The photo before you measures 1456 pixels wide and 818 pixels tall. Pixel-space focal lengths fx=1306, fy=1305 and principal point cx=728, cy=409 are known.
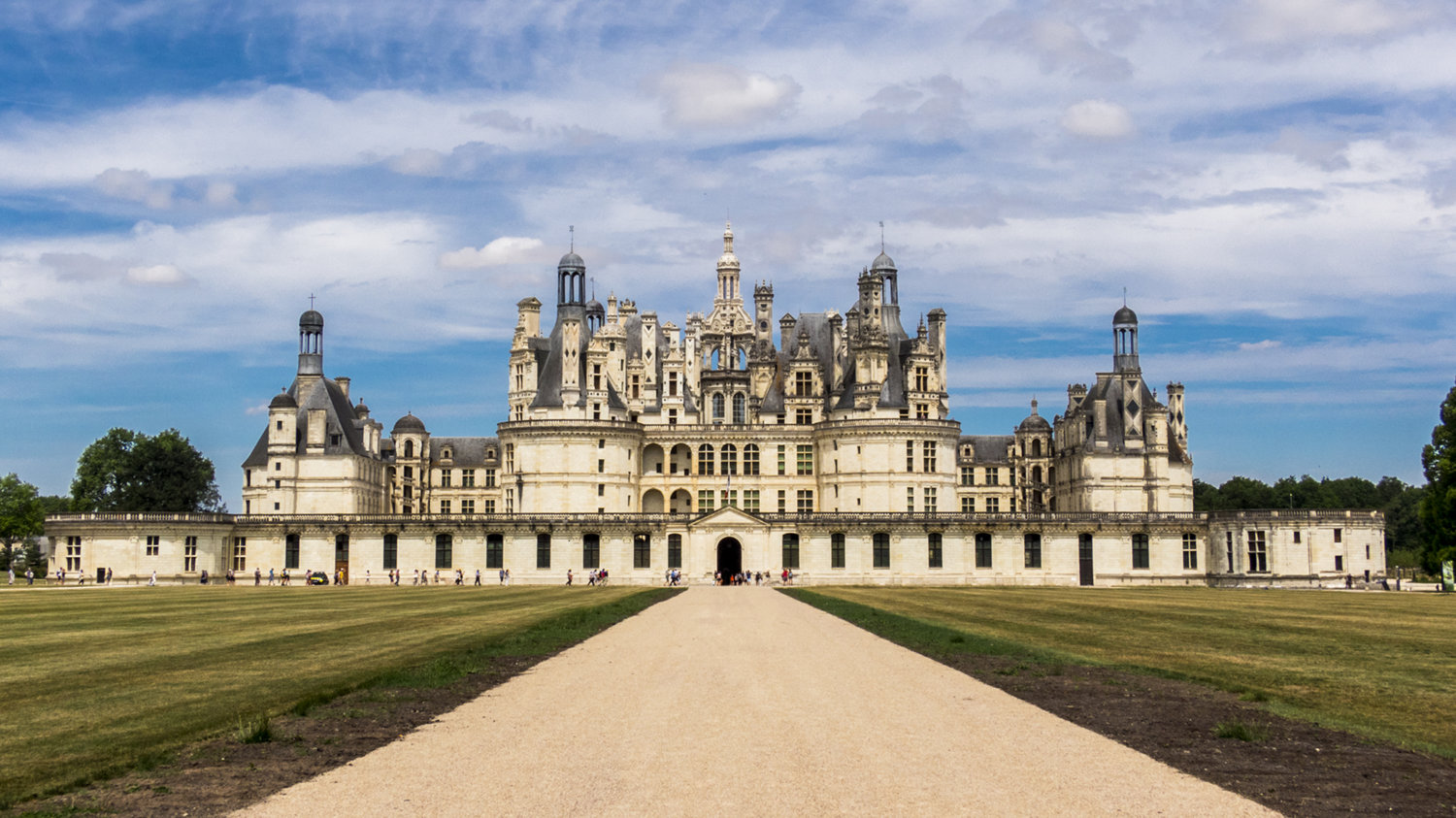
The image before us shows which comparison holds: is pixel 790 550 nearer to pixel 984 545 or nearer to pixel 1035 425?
pixel 984 545

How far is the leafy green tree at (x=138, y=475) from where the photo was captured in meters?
114

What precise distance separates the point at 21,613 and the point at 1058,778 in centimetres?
4285

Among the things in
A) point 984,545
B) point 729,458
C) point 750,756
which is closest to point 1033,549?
point 984,545

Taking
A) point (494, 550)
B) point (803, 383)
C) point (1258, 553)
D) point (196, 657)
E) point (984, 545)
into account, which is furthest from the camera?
point (803, 383)

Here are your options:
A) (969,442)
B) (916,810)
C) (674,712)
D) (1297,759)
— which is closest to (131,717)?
(674,712)

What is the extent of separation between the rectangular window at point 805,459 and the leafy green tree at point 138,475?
55.0m

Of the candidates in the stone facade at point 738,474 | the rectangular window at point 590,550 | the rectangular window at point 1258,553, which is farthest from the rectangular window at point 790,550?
the rectangular window at point 1258,553

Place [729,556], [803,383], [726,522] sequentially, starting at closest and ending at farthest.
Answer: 1. [726,522]
2. [729,556]
3. [803,383]

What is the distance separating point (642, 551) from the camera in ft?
301

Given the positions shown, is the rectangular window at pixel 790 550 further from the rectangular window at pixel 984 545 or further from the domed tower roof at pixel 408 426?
the domed tower roof at pixel 408 426

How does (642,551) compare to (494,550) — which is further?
(494,550)

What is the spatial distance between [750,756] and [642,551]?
74.4 meters

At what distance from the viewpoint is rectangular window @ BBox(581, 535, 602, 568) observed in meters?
91.6

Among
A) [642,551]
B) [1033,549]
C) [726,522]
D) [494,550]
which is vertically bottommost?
[1033,549]
